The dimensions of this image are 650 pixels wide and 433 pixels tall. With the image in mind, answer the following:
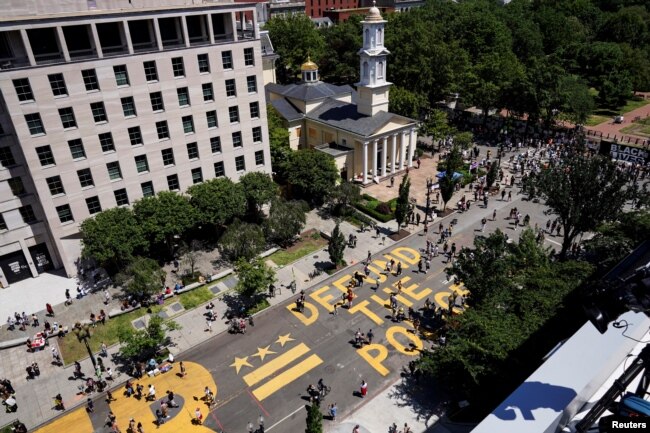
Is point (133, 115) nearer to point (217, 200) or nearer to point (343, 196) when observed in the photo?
point (217, 200)

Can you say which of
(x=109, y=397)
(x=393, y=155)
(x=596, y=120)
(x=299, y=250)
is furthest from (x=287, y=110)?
(x=596, y=120)

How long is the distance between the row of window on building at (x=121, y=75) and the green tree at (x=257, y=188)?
1153 cm

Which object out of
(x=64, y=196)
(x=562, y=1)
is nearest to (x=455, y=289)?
(x=64, y=196)

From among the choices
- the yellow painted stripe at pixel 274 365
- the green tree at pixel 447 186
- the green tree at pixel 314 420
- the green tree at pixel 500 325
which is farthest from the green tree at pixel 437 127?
the green tree at pixel 314 420

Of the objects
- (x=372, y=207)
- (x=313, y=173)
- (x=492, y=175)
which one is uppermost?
(x=313, y=173)

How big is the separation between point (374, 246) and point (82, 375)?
96.5 ft

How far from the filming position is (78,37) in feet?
131

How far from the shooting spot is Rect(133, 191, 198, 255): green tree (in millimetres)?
43000

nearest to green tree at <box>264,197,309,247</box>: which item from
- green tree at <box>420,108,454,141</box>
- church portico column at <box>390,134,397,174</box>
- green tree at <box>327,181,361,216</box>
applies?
green tree at <box>327,181,361,216</box>

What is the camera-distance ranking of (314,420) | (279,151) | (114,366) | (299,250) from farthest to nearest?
1. (279,151)
2. (299,250)
3. (114,366)
4. (314,420)

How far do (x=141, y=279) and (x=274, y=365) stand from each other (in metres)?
13.9

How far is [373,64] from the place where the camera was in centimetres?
6209

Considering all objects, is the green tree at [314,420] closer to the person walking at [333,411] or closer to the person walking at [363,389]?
the person walking at [333,411]

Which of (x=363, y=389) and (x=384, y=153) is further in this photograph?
(x=384, y=153)
